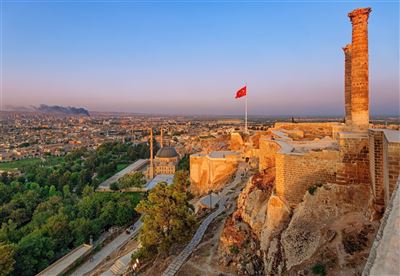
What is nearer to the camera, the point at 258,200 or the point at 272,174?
the point at 258,200

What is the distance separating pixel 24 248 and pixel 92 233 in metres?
4.17

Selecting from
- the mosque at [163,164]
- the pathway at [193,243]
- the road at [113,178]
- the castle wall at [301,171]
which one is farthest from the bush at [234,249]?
the mosque at [163,164]

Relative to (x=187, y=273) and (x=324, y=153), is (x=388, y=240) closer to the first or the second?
(x=324, y=153)

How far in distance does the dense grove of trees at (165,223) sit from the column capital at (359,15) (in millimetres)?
8850

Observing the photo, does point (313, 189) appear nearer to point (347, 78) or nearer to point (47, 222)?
point (347, 78)

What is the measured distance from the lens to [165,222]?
11.1 m

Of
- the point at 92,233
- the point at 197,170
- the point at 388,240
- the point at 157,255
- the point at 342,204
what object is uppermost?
the point at 388,240

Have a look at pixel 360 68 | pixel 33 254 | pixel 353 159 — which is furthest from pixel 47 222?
pixel 360 68

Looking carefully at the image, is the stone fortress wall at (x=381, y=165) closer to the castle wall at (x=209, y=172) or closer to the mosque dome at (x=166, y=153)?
the castle wall at (x=209, y=172)

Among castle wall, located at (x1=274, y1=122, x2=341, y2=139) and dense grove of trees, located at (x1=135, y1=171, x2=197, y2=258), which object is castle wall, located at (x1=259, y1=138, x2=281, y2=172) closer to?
dense grove of trees, located at (x1=135, y1=171, x2=197, y2=258)

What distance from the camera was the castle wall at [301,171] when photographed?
8.20 meters

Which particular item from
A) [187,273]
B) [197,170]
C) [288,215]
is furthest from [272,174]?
[197,170]

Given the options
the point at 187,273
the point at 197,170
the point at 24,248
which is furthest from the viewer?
the point at 197,170

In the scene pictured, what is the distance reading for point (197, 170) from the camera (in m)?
22.9
